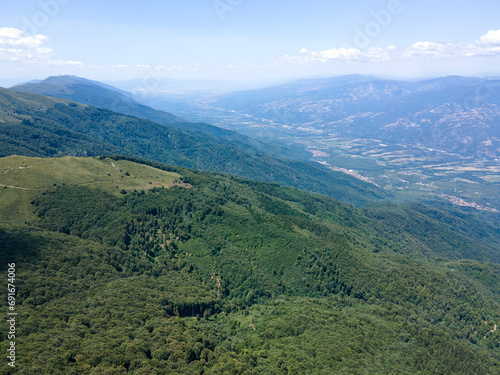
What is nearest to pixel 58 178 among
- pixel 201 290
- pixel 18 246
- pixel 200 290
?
pixel 18 246

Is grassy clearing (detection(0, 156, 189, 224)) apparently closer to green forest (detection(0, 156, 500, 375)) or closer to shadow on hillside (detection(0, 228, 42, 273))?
green forest (detection(0, 156, 500, 375))

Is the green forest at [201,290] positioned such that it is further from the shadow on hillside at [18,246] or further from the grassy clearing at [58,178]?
the grassy clearing at [58,178]

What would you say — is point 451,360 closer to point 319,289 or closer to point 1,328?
point 319,289

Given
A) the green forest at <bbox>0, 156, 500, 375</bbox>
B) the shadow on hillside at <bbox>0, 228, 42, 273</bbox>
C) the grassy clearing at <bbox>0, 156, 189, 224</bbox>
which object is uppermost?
the grassy clearing at <bbox>0, 156, 189, 224</bbox>

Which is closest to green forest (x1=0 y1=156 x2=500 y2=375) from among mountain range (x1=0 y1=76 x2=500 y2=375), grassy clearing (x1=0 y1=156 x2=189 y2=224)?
mountain range (x1=0 y1=76 x2=500 y2=375)

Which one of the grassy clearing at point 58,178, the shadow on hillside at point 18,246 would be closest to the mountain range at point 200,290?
the shadow on hillside at point 18,246

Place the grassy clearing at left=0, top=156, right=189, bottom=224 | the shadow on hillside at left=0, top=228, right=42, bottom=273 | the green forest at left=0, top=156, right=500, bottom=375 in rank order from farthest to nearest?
1. the grassy clearing at left=0, top=156, right=189, bottom=224
2. the shadow on hillside at left=0, top=228, right=42, bottom=273
3. the green forest at left=0, top=156, right=500, bottom=375

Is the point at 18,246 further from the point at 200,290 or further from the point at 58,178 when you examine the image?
the point at 58,178

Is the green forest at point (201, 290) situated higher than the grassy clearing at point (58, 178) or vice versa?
the grassy clearing at point (58, 178)

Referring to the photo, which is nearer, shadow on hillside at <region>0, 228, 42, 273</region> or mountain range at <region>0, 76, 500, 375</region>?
mountain range at <region>0, 76, 500, 375</region>
